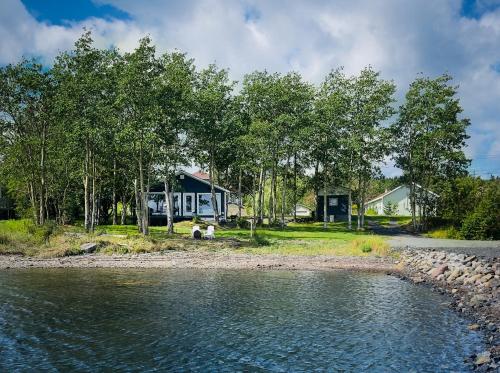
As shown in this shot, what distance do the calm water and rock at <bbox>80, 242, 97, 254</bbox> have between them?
842 cm

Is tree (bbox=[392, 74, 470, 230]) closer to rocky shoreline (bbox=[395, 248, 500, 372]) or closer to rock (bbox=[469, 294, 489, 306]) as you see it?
rocky shoreline (bbox=[395, 248, 500, 372])

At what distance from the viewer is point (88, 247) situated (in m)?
31.7

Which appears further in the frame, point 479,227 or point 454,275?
point 479,227

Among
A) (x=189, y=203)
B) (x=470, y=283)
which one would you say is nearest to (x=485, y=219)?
(x=470, y=283)

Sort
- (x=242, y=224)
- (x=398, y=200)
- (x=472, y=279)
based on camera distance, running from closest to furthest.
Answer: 1. (x=472, y=279)
2. (x=242, y=224)
3. (x=398, y=200)

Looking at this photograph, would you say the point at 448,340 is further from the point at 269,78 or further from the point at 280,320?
the point at 269,78

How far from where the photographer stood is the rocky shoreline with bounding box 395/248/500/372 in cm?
1290

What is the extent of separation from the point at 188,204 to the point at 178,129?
67.9 ft

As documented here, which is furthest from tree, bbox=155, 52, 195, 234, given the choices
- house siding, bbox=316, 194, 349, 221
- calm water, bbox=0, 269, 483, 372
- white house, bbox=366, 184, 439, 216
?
white house, bbox=366, 184, 439, 216

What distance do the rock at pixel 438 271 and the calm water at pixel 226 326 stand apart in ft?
9.15

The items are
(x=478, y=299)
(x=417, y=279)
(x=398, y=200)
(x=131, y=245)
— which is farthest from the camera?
(x=398, y=200)

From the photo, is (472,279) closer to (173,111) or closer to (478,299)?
(478,299)

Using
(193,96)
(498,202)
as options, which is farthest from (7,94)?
(498,202)

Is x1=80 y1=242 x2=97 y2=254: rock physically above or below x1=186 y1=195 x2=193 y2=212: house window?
below
